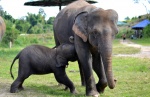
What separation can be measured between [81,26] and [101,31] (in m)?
0.64

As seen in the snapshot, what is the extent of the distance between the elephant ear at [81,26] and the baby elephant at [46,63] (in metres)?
0.57

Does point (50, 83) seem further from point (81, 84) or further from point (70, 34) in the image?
A: point (70, 34)

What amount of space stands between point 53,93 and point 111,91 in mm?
1402

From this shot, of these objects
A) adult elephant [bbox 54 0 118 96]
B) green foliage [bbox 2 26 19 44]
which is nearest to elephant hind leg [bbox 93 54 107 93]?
adult elephant [bbox 54 0 118 96]

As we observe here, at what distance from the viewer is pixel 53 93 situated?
7359 mm

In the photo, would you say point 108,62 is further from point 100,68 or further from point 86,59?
point 100,68

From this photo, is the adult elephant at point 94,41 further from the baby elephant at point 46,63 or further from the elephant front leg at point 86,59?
the baby elephant at point 46,63

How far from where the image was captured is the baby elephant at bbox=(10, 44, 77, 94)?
23.4ft

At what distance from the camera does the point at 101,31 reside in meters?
6.05

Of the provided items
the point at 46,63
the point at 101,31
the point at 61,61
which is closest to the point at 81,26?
the point at 101,31

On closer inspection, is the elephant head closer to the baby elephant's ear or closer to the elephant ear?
the elephant ear

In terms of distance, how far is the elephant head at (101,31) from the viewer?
19.2ft

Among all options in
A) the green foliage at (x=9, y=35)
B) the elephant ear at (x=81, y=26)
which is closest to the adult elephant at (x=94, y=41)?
the elephant ear at (x=81, y=26)

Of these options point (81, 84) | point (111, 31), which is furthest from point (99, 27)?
point (81, 84)
